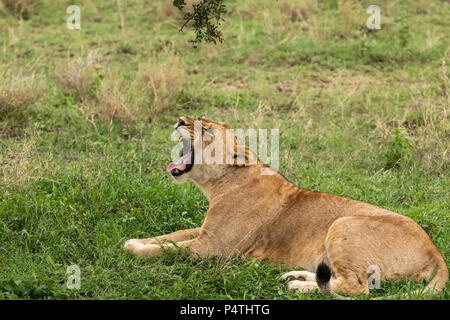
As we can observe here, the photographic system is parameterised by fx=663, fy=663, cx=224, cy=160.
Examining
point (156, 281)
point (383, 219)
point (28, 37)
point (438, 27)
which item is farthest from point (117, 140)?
point (438, 27)

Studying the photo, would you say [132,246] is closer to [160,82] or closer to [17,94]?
[17,94]

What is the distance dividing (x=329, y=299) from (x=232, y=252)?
0.88 metres

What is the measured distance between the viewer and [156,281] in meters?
4.53

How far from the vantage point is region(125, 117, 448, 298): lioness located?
14.3ft

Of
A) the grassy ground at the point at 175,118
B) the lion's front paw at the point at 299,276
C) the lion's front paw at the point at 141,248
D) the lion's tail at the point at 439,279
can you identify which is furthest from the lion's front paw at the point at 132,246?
the lion's tail at the point at 439,279

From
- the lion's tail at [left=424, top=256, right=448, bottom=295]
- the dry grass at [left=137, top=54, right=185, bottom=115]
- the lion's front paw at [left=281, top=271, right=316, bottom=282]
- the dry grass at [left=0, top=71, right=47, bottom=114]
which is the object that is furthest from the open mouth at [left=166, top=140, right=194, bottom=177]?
the dry grass at [left=0, top=71, right=47, bottom=114]

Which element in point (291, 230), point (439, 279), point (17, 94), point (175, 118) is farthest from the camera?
point (175, 118)

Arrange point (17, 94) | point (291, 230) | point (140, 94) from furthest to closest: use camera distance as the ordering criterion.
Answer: point (140, 94)
point (17, 94)
point (291, 230)

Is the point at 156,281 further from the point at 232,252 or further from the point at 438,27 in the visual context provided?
the point at 438,27

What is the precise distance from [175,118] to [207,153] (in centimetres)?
358

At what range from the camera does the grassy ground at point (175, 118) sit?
4797 mm

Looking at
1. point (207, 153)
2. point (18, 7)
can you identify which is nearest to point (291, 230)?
point (207, 153)

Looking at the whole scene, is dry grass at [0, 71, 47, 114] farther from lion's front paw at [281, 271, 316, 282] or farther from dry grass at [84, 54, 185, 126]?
lion's front paw at [281, 271, 316, 282]

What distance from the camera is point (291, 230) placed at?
190 inches
